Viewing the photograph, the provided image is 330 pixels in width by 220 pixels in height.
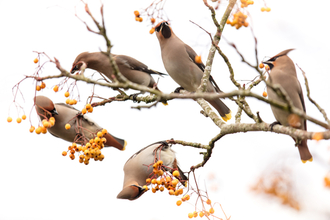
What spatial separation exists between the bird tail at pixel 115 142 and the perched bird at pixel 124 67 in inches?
28.6

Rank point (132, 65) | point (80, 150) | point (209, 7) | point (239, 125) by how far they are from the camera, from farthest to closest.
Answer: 1. point (132, 65)
2. point (80, 150)
3. point (209, 7)
4. point (239, 125)

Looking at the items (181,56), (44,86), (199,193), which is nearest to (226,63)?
(199,193)

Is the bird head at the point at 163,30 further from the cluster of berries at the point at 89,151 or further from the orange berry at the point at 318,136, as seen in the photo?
the orange berry at the point at 318,136

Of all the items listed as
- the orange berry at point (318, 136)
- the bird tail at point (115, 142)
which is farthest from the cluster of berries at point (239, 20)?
the bird tail at point (115, 142)

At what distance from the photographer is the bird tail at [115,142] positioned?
14.3 ft

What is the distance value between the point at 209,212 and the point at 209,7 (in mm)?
1565

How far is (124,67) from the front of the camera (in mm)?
4660

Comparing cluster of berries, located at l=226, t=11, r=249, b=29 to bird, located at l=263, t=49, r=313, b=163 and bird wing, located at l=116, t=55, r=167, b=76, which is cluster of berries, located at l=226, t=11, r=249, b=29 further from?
bird wing, located at l=116, t=55, r=167, b=76

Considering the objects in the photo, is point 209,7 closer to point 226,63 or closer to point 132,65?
point 226,63

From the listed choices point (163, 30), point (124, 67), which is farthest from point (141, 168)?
point (163, 30)

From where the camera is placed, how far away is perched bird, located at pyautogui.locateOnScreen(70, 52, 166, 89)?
4.34 m

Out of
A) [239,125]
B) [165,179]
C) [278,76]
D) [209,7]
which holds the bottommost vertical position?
[165,179]

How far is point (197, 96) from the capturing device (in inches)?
62.7

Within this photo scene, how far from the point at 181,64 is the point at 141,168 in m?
1.26
